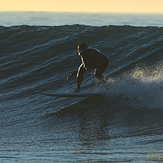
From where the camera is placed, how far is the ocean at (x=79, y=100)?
5.45 meters

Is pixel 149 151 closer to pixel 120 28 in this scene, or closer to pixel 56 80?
pixel 56 80

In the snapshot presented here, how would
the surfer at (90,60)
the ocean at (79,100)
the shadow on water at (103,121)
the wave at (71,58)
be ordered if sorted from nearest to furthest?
the ocean at (79,100) < the shadow on water at (103,121) < the surfer at (90,60) < the wave at (71,58)

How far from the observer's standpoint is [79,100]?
9.60m

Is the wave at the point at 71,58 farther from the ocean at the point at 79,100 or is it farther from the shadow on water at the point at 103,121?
the shadow on water at the point at 103,121

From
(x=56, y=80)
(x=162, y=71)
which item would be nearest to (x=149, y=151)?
(x=162, y=71)

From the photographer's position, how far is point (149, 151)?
15.9 ft

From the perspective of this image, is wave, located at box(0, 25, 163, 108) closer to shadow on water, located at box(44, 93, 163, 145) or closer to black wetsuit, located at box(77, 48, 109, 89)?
shadow on water, located at box(44, 93, 163, 145)

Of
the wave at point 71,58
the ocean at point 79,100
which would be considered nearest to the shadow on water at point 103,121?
the ocean at point 79,100

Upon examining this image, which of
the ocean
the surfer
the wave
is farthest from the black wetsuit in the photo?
the wave

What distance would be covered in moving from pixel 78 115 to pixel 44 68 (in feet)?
15.7

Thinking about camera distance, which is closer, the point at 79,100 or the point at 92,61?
the point at 92,61

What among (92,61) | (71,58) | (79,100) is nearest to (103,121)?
(92,61)

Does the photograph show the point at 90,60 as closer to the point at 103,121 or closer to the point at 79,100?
the point at 79,100

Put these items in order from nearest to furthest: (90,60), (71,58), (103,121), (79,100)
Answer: (103,121) < (90,60) < (79,100) < (71,58)
